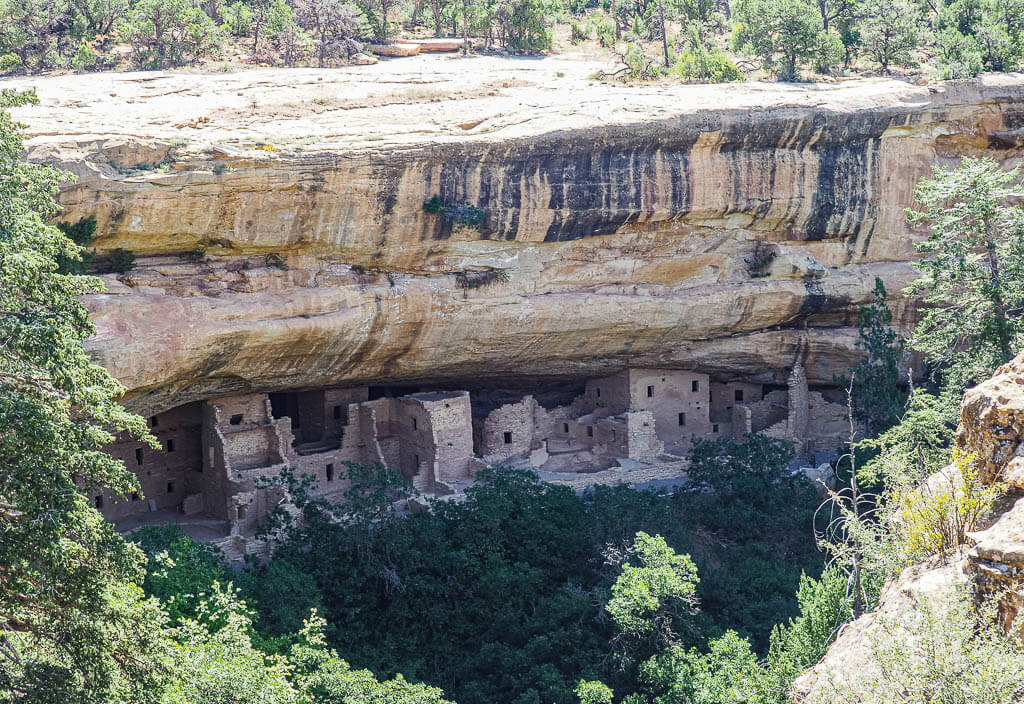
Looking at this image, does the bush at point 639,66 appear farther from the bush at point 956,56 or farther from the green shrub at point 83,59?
the green shrub at point 83,59

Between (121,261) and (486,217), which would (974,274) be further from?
(121,261)

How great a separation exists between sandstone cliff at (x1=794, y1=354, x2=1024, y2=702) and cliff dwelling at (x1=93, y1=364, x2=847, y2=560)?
11.3m

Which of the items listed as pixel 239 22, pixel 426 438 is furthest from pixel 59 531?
pixel 239 22

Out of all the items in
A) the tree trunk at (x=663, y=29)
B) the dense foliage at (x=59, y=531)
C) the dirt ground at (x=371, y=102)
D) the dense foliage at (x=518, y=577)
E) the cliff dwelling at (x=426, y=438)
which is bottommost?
the dense foliage at (x=518, y=577)

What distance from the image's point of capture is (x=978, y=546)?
9.09 m

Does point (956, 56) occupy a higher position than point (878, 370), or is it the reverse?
point (956, 56)

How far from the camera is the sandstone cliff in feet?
29.8

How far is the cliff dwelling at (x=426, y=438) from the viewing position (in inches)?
825

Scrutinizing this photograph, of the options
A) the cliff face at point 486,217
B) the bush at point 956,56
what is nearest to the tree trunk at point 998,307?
the cliff face at point 486,217

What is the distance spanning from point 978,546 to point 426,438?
1391 centimetres

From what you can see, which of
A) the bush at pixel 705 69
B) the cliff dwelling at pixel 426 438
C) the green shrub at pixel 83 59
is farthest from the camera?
the bush at pixel 705 69

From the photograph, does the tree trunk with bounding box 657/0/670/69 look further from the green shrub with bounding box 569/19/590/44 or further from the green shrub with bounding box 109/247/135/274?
the green shrub with bounding box 109/247/135/274

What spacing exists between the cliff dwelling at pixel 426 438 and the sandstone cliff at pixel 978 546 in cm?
1133

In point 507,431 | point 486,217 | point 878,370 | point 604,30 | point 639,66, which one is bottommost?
point 507,431
